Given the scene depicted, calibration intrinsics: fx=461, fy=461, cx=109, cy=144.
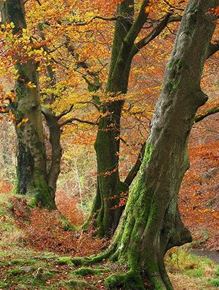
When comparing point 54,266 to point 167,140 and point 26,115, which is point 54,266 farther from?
point 26,115

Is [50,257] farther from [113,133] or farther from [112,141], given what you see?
[113,133]

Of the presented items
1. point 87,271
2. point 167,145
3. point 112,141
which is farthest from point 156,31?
point 87,271

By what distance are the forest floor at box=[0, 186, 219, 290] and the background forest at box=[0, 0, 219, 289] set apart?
0.03 meters

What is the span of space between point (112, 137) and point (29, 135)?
321cm

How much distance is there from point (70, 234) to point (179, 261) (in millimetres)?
4997

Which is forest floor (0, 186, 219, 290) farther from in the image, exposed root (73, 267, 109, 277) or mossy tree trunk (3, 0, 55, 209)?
mossy tree trunk (3, 0, 55, 209)

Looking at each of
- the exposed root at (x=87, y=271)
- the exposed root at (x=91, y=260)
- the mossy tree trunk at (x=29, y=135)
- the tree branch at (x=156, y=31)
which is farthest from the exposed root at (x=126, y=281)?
the mossy tree trunk at (x=29, y=135)

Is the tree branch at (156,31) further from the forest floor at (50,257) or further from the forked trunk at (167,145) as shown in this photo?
the forest floor at (50,257)

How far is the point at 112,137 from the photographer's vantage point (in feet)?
44.4

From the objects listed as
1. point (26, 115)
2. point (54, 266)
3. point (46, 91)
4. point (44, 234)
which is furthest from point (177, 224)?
point (46, 91)

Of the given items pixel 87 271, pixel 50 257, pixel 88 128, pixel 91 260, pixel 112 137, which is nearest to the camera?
pixel 87 271

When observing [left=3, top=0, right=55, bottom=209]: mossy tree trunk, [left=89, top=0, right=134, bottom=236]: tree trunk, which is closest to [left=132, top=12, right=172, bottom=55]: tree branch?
[left=89, top=0, right=134, bottom=236]: tree trunk

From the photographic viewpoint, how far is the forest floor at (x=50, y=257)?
269 inches

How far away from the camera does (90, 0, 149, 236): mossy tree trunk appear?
13055 millimetres
